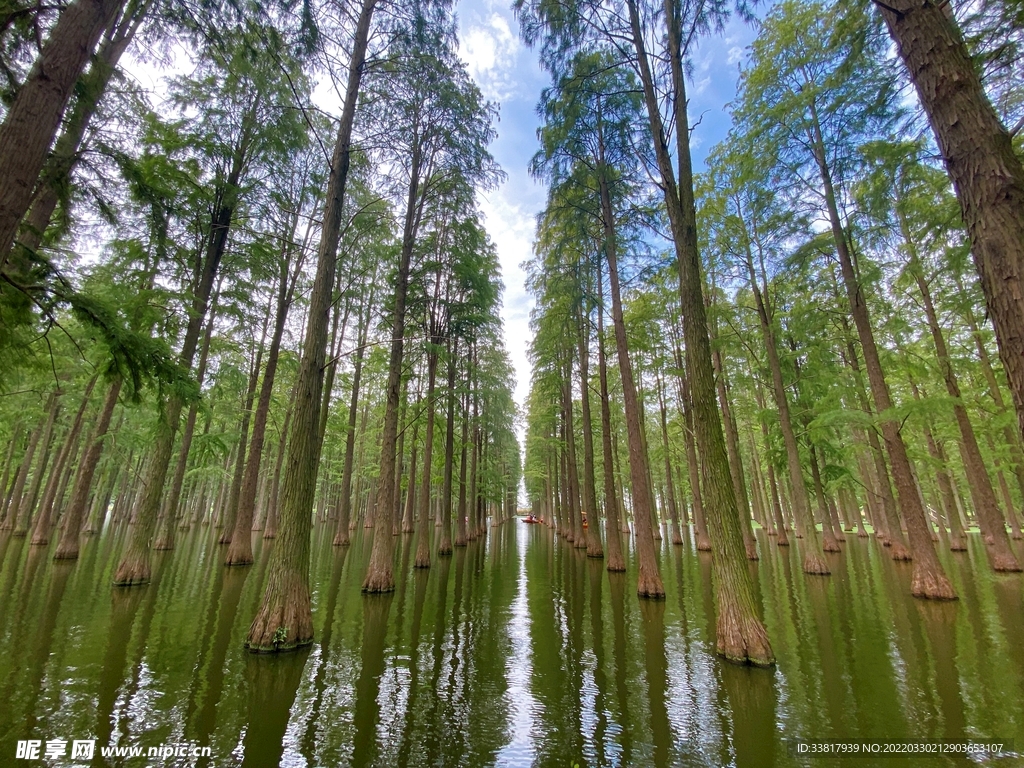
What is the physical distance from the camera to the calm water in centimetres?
365

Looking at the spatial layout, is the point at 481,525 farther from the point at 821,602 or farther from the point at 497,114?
the point at 497,114

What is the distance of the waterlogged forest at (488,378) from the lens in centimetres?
369

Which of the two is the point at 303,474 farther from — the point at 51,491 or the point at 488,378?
the point at 51,491

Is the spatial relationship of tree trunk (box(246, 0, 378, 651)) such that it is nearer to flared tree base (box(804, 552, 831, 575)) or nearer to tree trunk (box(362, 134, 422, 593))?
tree trunk (box(362, 134, 422, 593))

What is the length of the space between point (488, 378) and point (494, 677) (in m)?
13.9

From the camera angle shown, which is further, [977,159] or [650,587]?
[650,587]

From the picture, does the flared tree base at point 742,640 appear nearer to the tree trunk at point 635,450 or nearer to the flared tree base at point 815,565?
the tree trunk at point 635,450

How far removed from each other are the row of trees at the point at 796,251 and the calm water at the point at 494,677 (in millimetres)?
1210

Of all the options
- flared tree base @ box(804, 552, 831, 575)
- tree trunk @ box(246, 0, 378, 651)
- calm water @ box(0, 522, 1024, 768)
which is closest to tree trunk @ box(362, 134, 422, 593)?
calm water @ box(0, 522, 1024, 768)

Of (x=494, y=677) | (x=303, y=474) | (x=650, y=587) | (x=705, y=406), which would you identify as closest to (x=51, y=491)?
(x=303, y=474)

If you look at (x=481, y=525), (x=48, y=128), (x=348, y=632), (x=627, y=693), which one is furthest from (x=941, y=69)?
(x=481, y=525)

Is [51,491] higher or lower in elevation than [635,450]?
lower

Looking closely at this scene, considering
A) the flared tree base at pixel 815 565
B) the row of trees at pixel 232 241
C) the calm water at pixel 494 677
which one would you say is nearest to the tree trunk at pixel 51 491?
the row of trees at pixel 232 241

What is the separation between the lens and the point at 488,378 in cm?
1850
